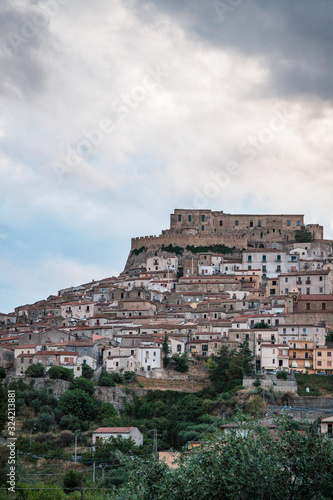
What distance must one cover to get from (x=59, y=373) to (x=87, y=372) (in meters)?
2.09

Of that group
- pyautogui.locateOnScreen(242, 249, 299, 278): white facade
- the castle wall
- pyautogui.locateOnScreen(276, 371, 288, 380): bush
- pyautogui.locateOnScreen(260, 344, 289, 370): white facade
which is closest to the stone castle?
the castle wall

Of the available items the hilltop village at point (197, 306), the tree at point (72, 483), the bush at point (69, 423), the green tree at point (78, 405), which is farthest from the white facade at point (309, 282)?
the tree at point (72, 483)

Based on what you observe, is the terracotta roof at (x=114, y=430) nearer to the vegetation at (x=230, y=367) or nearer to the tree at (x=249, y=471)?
the vegetation at (x=230, y=367)

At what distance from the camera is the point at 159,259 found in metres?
85.5

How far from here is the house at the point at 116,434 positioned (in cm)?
4438

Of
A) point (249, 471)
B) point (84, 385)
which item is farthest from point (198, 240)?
point (249, 471)

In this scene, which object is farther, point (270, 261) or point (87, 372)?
point (270, 261)

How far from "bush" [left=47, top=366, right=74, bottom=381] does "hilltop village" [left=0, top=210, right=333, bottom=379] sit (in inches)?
48.0

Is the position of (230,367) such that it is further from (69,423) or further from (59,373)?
(69,423)

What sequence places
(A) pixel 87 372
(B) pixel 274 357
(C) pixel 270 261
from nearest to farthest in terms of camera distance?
(A) pixel 87 372 → (B) pixel 274 357 → (C) pixel 270 261

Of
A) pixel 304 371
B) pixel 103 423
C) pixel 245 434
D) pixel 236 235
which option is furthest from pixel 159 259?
pixel 245 434

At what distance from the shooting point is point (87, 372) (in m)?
54.7

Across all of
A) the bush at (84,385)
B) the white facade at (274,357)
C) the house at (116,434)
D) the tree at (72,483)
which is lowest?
the tree at (72,483)

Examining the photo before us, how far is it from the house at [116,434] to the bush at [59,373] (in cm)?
815
